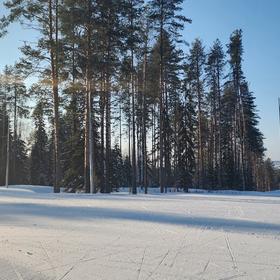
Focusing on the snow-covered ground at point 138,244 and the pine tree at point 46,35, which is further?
the pine tree at point 46,35

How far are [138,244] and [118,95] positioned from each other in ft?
85.9

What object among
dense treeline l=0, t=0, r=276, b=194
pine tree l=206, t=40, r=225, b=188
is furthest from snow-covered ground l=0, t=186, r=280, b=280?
pine tree l=206, t=40, r=225, b=188

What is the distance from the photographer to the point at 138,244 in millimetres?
8500

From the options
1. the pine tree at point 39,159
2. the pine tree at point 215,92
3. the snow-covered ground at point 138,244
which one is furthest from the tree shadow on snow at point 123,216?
the pine tree at point 39,159

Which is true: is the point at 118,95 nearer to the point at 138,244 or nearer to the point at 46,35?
the point at 46,35

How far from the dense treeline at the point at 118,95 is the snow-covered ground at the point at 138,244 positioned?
11.3 m

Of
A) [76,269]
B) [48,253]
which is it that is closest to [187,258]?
[76,269]

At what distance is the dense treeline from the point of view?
953 inches

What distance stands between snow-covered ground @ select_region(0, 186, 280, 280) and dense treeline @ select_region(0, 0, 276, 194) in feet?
37.0

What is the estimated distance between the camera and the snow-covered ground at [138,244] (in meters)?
6.47

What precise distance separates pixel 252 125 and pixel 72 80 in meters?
31.9

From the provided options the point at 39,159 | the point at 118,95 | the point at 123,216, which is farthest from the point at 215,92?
the point at 123,216

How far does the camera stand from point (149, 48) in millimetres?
33656

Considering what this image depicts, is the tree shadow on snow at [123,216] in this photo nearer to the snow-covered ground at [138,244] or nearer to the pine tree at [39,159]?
the snow-covered ground at [138,244]
